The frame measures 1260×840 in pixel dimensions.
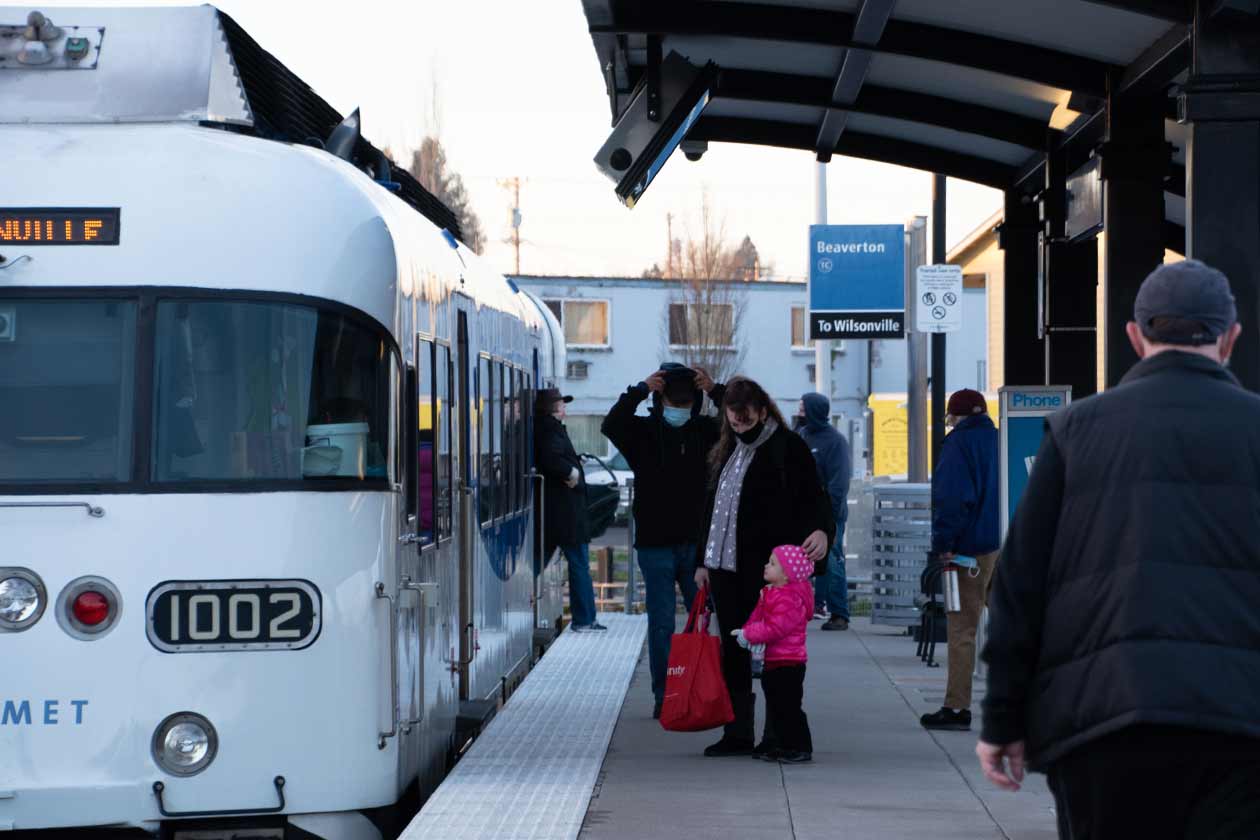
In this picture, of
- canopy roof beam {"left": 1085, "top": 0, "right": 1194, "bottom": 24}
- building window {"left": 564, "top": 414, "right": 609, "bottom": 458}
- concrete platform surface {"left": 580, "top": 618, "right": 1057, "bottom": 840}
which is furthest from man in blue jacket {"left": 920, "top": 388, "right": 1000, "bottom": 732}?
building window {"left": 564, "top": 414, "right": 609, "bottom": 458}

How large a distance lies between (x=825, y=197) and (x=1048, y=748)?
22.5 meters

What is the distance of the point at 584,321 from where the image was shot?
52.1 meters

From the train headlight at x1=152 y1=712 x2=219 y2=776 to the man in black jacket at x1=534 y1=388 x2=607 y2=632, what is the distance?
27.0 feet

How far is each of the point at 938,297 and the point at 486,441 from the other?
7816 millimetres

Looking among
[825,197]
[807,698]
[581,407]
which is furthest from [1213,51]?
[581,407]

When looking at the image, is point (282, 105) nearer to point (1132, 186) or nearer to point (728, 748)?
point (728, 748)

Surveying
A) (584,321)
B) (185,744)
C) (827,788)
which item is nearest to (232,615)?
(185,744)

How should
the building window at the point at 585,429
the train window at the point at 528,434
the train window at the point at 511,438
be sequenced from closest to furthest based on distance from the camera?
1. the train window at the point at 511,438
2. the train window at the point at 528,434
3. the building window at the point at 585,429

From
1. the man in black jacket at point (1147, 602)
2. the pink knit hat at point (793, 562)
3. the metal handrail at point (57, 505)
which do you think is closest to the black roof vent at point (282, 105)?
the metal handrail at point (57, 505)

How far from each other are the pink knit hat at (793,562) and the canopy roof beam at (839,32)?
2466 mm

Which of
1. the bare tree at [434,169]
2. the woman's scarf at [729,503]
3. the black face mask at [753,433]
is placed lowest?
the woman's scarf at [729,503]

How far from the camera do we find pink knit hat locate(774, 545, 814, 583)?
8.98 meters

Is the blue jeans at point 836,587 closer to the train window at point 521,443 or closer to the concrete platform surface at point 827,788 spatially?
the train window at point 521,443

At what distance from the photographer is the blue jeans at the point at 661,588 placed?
10.8m
